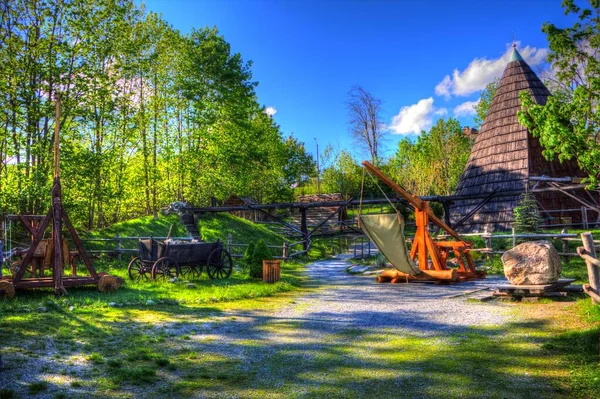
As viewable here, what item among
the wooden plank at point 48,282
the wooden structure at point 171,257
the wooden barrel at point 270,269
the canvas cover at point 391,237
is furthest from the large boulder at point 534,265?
the wooden plank at point 48,282

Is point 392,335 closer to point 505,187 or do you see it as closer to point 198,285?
point 198,285

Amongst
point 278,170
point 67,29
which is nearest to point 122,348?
point 67,29

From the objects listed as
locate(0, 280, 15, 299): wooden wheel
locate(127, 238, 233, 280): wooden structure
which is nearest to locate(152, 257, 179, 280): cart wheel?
locate(127, 238, 233, 280): wooden structure

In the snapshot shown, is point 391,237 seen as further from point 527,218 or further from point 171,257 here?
point 527,218

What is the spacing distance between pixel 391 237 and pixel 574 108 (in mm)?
5806

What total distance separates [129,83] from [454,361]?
81.7 feet

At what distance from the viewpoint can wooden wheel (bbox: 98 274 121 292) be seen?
1102 centimetres

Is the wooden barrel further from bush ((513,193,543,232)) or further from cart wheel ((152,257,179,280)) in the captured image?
bush ((513,193,543,232))

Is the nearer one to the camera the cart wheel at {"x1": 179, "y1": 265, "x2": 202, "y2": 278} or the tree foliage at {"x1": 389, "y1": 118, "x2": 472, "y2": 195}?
the cart wheel at {"x1": 179, "y1": 265, "x2": 202, "y2": 278}

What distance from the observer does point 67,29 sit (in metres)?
17.4

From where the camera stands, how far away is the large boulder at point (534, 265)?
366 inches

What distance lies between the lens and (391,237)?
1286 cm

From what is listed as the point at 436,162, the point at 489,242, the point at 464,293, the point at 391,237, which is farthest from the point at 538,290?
the point at 436,162

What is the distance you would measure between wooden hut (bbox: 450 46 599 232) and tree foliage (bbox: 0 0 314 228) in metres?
15.5
